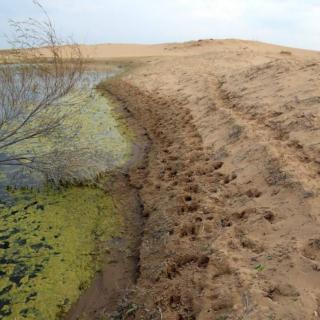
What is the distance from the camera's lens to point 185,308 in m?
3.59

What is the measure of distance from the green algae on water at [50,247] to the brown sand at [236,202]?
641mm

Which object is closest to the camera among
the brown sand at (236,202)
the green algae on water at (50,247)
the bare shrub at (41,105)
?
the brown sand at (236,202)

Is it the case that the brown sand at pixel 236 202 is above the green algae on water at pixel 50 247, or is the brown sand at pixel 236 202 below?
above

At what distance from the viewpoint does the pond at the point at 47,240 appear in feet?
13.8

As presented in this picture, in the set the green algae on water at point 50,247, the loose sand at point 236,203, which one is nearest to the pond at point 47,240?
the green algae on water at point 50,247

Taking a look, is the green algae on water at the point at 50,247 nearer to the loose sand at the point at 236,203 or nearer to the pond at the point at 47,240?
the pond at the point at 47,240

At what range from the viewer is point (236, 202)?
5.00 meters

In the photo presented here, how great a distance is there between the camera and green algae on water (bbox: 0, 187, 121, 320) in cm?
418

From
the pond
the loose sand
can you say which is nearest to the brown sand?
the loose sand

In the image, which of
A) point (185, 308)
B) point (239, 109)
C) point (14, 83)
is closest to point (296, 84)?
point (239, 109)

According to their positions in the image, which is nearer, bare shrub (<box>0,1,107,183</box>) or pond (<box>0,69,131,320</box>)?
pond (<box>0,69,131,320</box>)

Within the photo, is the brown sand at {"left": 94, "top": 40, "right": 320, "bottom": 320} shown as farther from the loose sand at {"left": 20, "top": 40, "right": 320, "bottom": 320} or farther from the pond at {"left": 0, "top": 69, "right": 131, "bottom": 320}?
the pond at {"left": 0, "top": 69, "right": 131, "bottom": 320}

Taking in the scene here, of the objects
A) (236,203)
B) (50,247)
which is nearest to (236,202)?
(236,203)

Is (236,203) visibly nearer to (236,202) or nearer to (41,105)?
(236,202)
